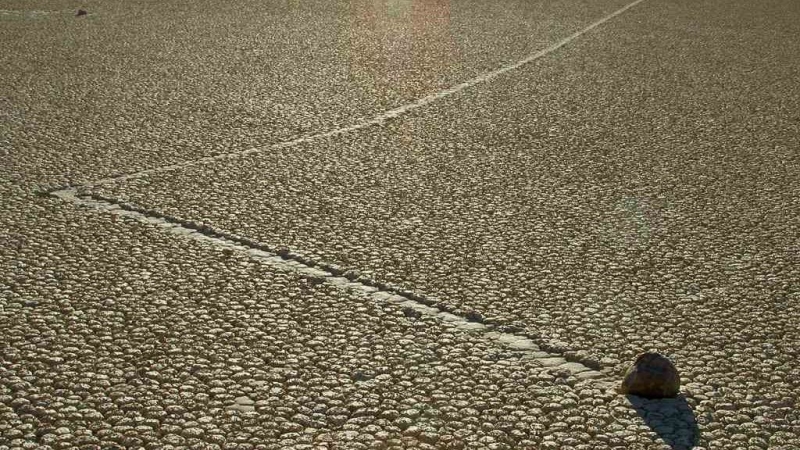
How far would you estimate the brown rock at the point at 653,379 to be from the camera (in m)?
3.57

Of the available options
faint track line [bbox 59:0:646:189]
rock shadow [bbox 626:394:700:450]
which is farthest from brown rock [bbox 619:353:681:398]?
faint track line [bbox 59:0:646:189]

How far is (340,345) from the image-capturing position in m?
3.96

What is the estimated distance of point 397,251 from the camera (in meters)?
4.99

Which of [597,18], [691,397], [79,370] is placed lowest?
[79,370]

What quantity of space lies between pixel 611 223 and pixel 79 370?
265 centimetres

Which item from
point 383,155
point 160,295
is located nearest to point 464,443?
point 160,295

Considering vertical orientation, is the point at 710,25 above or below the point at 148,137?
above

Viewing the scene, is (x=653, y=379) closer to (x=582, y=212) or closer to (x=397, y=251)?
(x=397, y=251)

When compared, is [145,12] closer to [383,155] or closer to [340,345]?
[383,155]

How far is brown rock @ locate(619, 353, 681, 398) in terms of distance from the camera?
3.57 m

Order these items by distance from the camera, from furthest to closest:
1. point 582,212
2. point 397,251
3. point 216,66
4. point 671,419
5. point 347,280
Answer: point 216,66 → point 582,212 → point 397,251 → point 347,280 → point 671,419

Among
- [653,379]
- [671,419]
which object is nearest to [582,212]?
[653,379]

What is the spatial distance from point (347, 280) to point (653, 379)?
4.76 feet

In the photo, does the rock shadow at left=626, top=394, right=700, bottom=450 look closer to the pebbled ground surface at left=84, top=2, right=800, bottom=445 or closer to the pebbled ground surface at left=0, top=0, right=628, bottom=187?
the pebbled ground surface at left=84, top=2, right=800, bottom=445
